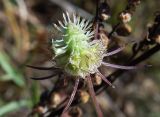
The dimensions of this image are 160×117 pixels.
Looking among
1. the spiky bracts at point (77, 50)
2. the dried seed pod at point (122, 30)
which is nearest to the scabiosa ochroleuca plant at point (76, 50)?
the spiky bracts at point (77, 50)

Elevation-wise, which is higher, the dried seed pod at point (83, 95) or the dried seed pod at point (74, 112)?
the dried seed pod at point (83, 95)

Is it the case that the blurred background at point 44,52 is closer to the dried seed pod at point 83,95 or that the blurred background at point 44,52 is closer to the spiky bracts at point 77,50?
Result: the dried seed pod at point 83,95

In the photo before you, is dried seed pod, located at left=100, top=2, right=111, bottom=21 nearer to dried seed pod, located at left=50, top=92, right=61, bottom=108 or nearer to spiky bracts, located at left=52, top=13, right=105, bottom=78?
spiky bracts, located at left=52, top=13, right=105, bottom=78

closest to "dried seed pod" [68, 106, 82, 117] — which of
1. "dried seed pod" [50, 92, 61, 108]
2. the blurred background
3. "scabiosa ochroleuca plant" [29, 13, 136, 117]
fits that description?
"dried seed pod" [50, 92, 61, 108]

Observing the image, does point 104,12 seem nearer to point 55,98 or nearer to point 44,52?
point 55,98

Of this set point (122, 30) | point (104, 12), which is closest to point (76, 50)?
point (104, 12)

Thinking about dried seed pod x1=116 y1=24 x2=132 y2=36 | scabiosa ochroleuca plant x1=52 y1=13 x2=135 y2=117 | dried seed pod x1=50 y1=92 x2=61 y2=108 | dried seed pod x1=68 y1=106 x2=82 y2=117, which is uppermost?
scabiosa ochroleuca plant x1=52 y1=13 x2=135 y2=117
